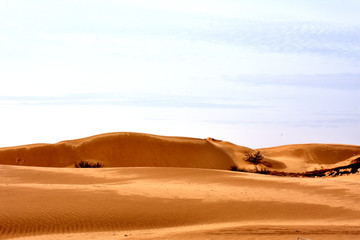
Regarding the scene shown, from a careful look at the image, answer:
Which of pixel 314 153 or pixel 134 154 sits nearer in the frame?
pixel 134 154

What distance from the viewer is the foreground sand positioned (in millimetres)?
9523

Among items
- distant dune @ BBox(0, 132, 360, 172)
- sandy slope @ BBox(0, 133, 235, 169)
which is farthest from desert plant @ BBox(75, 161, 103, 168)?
sandy slope @ BBox(0, 133, 235, 169)

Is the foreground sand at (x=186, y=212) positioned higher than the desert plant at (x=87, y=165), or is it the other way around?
the desert plant at (x=87, y=165)

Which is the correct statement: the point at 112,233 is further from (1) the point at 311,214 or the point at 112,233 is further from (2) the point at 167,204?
(1) the point at 311,214

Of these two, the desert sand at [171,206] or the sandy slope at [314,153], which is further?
the sandy slope at [314,153]

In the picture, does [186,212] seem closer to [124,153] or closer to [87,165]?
Answer: [87,165]

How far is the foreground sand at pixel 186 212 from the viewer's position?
9523 mm

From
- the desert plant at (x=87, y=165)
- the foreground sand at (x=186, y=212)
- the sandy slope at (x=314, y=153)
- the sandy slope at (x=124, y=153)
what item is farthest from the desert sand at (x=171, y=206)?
the sandy slope at (x=314, y=153)

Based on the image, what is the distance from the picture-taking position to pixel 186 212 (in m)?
12.3

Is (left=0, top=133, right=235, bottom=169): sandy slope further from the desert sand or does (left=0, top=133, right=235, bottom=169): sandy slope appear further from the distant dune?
the desert sand

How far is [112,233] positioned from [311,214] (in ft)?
18.5

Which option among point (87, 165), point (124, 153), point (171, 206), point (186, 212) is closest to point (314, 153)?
point (124, 153)

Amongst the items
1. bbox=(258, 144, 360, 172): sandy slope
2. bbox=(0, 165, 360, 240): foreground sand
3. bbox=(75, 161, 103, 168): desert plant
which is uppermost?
bbox=(258, 144, 360, 172): sandy slope

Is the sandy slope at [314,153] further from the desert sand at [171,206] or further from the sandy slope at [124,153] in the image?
the desert sand at [171,206]
